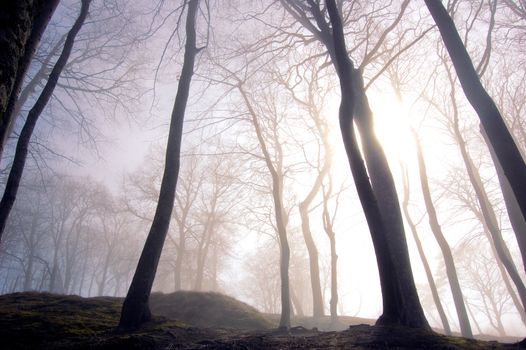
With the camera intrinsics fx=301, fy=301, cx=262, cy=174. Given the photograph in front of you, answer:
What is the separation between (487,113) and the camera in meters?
5.54

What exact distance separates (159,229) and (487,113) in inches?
266

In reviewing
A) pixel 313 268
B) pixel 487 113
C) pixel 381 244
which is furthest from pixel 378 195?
pixel 313 268

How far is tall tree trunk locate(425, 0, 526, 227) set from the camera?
4.77 meters

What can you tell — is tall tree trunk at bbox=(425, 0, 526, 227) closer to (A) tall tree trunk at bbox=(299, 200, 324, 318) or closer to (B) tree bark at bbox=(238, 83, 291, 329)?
(B) tree bark at bbox=(238, 83, 291, 329)

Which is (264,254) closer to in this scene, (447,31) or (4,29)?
(447,31)

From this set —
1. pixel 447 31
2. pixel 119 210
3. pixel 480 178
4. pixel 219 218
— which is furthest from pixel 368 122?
pixel 119 210

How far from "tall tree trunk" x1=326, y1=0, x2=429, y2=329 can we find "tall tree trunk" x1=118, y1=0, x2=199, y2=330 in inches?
156

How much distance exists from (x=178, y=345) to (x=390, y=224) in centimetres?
524

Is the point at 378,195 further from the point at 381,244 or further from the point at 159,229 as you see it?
the point at 159,229

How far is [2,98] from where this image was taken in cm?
193

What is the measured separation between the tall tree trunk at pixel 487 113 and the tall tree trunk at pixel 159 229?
20.7 ft

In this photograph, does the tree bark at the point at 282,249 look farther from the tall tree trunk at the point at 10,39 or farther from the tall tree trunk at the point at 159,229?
the tall tree trunk at the point at 10,39

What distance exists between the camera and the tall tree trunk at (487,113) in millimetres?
4775

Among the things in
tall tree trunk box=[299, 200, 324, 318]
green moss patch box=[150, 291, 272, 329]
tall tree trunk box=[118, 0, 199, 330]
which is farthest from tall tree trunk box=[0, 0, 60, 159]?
tall tree trunk box=[299, 200, 324, 318]
